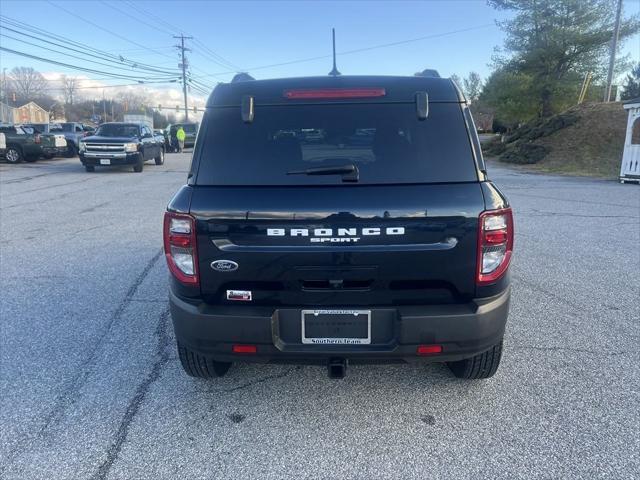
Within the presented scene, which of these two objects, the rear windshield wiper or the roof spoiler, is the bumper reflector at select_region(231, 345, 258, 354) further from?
the roof spoiler

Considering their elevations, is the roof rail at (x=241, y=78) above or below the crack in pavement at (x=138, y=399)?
above

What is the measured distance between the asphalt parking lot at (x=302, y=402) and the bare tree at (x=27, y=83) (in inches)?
4107

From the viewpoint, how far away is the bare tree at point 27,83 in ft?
295

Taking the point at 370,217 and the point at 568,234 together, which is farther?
the point at 568,234

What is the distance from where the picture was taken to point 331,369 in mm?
2689

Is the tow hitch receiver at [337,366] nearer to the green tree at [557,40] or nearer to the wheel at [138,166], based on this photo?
the wheel at [138,166]

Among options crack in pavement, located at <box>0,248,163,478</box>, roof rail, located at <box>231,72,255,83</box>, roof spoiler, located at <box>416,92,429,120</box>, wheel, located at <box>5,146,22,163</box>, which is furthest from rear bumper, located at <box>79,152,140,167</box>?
roof spoiler, located at <box>416,92,429,120</box>

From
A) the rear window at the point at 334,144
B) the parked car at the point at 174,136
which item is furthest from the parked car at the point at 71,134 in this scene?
the rear window at the point at 334,144

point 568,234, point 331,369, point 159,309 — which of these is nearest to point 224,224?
point 331,369

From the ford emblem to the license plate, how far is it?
45 centimetres

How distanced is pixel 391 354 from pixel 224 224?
1.15 metres

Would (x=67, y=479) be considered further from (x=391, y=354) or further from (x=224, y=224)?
(x=391, y=354)

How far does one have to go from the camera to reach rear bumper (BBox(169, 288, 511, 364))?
8.46 feet

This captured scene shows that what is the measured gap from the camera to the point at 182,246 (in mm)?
2631
